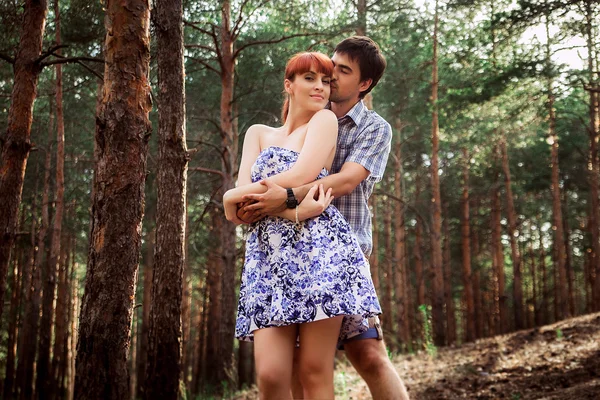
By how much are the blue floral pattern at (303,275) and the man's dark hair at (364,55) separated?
2.55 ft

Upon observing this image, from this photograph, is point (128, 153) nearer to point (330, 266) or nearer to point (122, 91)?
point (122, 91)

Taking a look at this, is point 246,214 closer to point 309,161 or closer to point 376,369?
point 309,161

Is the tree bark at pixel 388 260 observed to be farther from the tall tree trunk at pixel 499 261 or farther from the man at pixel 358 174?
the man at pixel 358 174

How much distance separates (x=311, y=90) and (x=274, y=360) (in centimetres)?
133

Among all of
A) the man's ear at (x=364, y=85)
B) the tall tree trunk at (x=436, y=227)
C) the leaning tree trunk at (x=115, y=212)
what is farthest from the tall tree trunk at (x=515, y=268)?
the leaning tree trunk at (x=115, y=212)

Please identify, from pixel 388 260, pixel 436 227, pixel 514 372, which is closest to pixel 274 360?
pixel 514 372

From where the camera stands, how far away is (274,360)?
2.50 metres

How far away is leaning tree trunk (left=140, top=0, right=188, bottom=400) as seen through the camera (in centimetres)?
547

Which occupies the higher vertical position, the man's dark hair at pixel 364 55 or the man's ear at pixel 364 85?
the man's dark hair at pixel 364 55

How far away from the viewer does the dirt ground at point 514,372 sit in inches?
246

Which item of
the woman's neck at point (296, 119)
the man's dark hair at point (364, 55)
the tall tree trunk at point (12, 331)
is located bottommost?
the tall tree trunk at point (12, 331)

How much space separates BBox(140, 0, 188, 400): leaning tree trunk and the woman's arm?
9.54 feet

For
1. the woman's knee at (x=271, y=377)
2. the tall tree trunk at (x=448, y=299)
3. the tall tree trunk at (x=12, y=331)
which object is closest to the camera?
the woman's knee at (x=271, y=377)

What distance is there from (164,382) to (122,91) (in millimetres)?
3180
